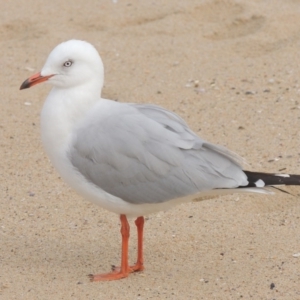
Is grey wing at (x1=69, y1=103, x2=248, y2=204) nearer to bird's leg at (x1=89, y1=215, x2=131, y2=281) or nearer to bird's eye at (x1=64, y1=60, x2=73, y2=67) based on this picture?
bird's leg at (x1=89, y1=215, x2=131, y2=281)

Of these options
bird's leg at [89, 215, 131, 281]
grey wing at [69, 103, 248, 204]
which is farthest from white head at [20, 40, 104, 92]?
bird's leg at [89, 215, 131, 281]

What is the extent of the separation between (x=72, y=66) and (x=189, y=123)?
6.54 feet

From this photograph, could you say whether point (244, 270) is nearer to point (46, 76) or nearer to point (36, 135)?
point (46, 76)

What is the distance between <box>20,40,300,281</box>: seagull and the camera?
4.18m

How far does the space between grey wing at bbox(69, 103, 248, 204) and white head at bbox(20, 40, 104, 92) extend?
285 mm

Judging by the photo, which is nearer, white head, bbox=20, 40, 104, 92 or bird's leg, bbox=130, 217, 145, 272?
white head, bbox=20, 40, 104, 92

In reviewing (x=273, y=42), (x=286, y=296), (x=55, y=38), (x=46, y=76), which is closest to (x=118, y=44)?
(x=55, y=38)

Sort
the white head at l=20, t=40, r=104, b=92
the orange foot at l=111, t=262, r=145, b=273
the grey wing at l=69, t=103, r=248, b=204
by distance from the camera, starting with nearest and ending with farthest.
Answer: the grey wing at l=69, t=103, r=248, b=204, the white head at l=20, t=40, r=104, b=92, the orange foot at l=111, t=262, r=145, b=273

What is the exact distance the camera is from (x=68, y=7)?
8.25m

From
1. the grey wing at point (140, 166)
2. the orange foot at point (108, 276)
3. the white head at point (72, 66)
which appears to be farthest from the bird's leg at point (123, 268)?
the white head at point (72, 66)

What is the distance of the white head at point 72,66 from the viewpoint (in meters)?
4.31

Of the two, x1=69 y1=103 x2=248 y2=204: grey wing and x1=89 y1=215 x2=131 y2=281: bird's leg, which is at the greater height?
x1=69 y1=103 x2=248 y2=204: grey wing

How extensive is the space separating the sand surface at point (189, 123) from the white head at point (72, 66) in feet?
3.25

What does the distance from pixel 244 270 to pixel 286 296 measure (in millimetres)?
355
